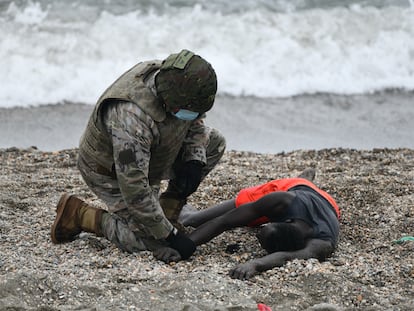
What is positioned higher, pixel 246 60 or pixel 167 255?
pixel 167 255

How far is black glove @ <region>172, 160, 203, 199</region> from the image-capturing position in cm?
505

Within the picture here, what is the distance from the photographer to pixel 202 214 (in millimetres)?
5566

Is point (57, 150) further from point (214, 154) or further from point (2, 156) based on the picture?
point (214, 154)

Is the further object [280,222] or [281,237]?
[280,222]

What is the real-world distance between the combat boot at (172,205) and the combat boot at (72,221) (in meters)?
0.43

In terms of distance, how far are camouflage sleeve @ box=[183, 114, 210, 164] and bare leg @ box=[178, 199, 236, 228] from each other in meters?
0.59

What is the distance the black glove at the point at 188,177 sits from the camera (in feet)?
16.6

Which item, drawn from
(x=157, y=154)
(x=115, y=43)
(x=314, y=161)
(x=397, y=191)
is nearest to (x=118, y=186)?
(x=157, y=154)

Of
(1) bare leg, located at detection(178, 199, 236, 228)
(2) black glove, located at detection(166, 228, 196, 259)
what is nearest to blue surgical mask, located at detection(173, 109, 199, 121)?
(2) black glove, located at detection(166, 228, 196, 259)

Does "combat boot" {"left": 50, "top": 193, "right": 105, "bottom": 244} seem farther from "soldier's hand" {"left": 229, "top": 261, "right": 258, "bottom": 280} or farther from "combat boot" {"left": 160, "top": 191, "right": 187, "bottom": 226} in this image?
"soldier's hand" {"left": 229, "top": 261, "right": 258, "bottom": 280}

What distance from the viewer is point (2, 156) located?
758 centimetres

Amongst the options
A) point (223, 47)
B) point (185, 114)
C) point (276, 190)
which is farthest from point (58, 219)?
point (223, 47)

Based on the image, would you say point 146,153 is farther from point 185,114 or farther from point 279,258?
point 279,258

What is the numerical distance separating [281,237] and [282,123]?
5128mm
